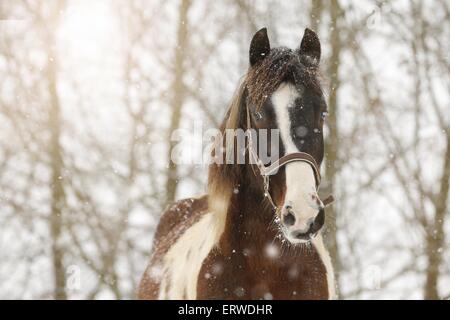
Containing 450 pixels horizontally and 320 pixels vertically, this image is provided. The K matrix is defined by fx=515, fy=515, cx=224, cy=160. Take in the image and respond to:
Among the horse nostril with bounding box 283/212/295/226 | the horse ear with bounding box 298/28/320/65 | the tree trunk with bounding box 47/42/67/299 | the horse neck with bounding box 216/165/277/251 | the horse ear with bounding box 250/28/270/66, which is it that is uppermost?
the tree trunk with bounding box 47/42/67/299

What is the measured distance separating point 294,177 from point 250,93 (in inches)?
25.1

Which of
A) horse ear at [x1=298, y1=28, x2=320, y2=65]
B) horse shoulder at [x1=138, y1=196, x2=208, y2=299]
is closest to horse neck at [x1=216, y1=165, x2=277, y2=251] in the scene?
horse ear at [x1=298, y1=28, x2=320, y2=65]

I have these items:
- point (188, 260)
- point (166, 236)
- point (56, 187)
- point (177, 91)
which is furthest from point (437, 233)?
point (56, 187)

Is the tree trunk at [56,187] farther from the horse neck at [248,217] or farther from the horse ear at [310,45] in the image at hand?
the horse ear at [310,45]

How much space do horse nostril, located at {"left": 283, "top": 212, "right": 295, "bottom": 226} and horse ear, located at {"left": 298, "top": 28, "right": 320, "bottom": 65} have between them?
1.15 meters

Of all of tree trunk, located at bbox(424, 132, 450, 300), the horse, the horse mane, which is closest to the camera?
the horse

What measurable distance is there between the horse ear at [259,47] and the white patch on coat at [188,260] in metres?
0.99

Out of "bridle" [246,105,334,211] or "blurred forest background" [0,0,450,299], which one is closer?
"bridle" [246,105,334,211]

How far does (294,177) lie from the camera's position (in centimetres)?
251

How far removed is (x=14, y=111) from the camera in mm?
8828

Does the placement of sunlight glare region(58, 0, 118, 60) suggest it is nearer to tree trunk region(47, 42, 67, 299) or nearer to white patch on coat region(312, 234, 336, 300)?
tree trunk region(47, 42, 67, 299)

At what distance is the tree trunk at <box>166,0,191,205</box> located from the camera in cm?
902

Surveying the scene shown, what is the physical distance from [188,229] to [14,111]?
18.8ft
